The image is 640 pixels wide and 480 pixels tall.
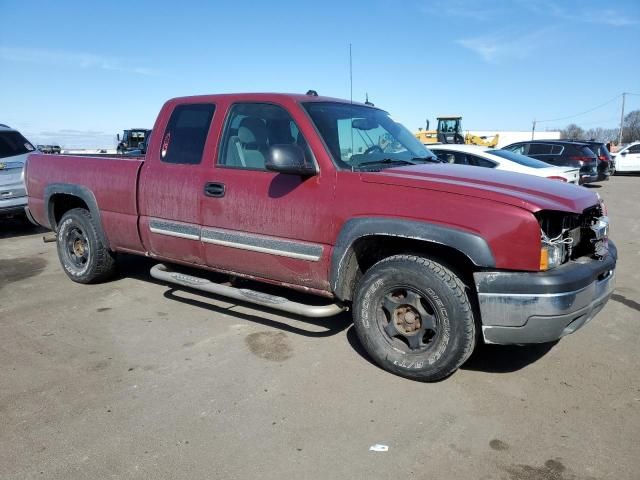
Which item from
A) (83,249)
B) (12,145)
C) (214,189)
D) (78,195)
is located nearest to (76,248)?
(83,249)

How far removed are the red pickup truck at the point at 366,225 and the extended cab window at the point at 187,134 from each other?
14 millimetres

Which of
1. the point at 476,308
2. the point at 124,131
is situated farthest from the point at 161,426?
Result: the point at 124,131

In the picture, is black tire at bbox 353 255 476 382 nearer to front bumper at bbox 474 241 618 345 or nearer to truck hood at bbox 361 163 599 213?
front bumper at bbox 474 241 618 345

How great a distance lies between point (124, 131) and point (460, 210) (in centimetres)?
2782

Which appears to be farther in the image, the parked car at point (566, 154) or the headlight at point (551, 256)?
the parked car at point (566, 154)

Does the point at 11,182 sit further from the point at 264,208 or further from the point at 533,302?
the point at 533,302

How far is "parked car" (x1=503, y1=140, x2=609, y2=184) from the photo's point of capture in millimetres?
15852

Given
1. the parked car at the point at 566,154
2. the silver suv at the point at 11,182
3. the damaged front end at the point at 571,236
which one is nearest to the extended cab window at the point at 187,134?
the damaged front end at the point at 571,236

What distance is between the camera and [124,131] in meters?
27.8

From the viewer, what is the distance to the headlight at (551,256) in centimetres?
298

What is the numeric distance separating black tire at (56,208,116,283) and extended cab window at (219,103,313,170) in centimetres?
191

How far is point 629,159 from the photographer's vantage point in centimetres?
2234

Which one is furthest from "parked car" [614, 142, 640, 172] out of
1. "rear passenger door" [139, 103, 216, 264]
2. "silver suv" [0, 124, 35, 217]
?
"rear passenger door" [139, 103, 216, 264]

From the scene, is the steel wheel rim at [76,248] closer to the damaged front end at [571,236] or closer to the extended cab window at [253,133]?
the extended cab window at [253,133]
